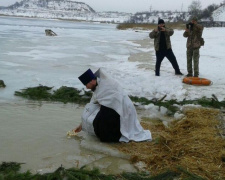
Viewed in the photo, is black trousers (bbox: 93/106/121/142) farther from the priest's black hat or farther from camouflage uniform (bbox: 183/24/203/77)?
camouflage uniform (bbox: 183/24/203/77)

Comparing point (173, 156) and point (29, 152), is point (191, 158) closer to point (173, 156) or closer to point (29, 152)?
point (173, 156)

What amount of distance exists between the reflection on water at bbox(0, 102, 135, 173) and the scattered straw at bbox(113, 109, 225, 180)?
35 cm

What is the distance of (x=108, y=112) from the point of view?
4.98 m

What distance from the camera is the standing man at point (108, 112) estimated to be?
16.3ft

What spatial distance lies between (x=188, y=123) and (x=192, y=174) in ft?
6.89

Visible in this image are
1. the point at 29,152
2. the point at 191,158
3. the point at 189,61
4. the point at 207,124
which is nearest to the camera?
the point at 191,158

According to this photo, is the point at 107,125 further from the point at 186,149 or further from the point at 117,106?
the point at 186,149

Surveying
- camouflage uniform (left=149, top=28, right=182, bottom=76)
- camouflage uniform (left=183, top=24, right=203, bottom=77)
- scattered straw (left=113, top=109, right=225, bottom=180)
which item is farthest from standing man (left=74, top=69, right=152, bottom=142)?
camouflage uniform (left=149, top=28, right=182, bottom=76)

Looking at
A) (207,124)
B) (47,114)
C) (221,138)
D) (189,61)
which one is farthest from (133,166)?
(189,61)

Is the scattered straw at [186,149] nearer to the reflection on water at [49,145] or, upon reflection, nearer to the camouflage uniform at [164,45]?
the reflection on water at [49,145]

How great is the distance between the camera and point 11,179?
385 cm

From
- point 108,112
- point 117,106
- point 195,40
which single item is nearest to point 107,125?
point 108,112

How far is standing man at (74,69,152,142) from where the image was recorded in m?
4.98

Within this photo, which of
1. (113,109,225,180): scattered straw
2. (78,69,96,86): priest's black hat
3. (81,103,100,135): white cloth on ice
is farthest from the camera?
(81,103,100,135): white cloth on ice
